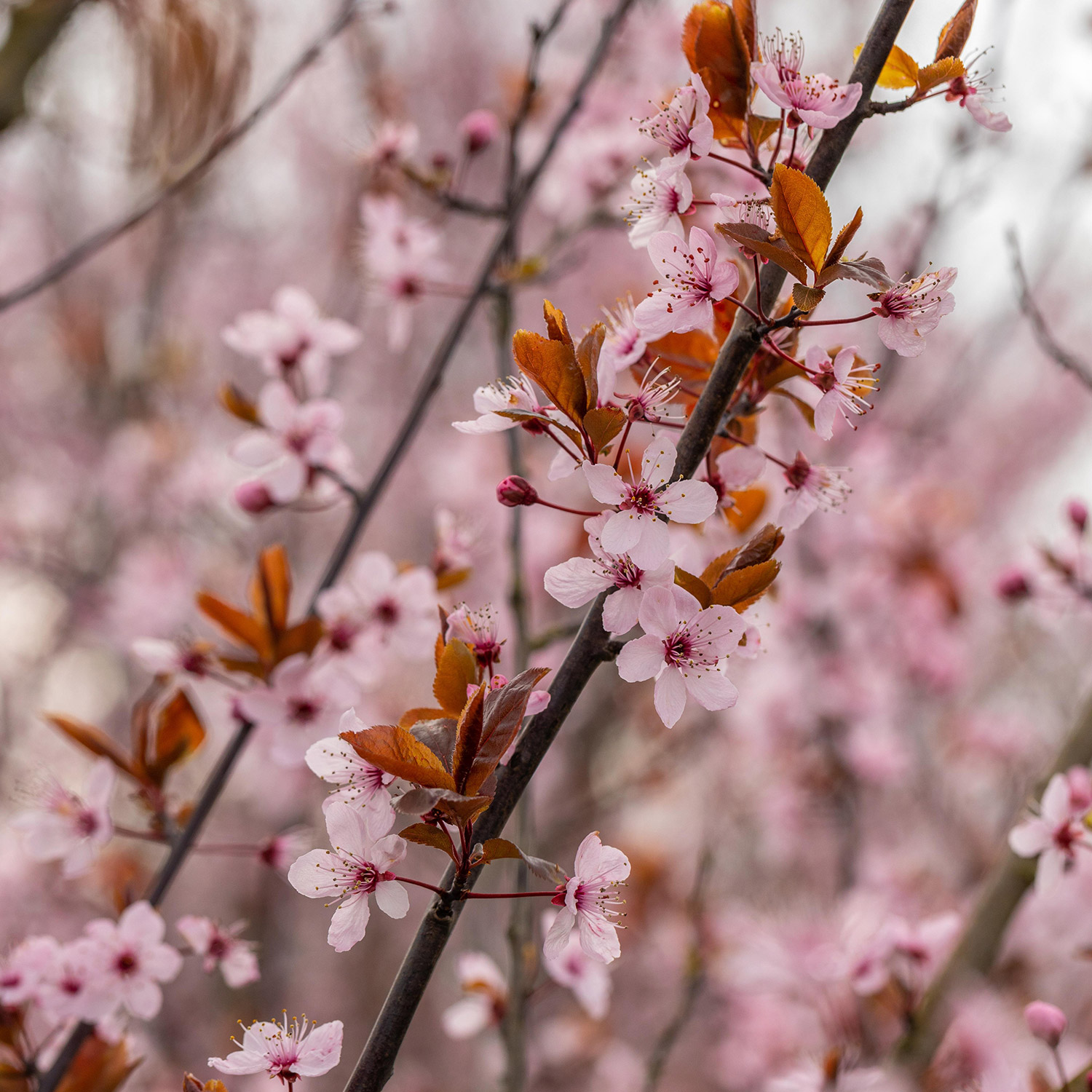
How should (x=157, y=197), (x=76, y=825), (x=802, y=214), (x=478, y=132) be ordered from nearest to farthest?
(x=802, y=214)
(x=76, y=825)
(x=157, y=197)
(x=478, y=132)

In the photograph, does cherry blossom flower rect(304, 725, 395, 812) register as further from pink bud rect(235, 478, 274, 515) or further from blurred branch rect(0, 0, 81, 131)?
blurred branch rect(0, 0, 81, 131)

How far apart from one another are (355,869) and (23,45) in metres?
1.34

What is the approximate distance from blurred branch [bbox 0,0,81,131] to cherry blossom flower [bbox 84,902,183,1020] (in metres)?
1.15

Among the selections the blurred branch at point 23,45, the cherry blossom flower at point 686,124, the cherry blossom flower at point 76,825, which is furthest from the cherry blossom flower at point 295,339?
the cherry blossom flower at point 686,124

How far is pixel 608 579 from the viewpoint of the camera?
687 mm

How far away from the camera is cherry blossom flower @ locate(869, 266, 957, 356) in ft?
2.18

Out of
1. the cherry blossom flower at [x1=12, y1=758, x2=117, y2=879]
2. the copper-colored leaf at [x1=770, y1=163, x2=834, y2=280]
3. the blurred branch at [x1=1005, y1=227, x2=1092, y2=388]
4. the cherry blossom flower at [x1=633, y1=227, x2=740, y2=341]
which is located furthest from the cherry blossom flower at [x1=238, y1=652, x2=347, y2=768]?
the blurred branch at [x1=1005, y1=227, x2=1092, y2=388]

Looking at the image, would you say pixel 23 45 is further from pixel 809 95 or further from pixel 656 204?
pixel 809 95

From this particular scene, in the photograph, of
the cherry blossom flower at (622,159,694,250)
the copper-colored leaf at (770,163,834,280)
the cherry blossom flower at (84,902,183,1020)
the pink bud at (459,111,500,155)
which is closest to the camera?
the copper-colored leaf at (770,163,834,280)

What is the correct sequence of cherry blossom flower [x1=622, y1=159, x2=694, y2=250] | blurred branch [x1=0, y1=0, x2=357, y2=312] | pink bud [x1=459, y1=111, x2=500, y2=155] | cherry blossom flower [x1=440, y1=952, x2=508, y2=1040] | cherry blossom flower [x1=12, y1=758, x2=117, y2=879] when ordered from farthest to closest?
pink bud [x1=459, y1=111, x2=500, y2=155] < cherry blossom flower [x1=440, y1=952, x2=508, y2=1040] < blurred branch [x1=0, y1=0, x2=357, y2=312] < cherry blossom flower [x1=12, y1=758, x2=117, y2=879] < cherry blossom flower [x1=622, y1=159, x2=694, y2=250]

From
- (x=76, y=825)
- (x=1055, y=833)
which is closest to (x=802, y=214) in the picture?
(x=1055, y=833)

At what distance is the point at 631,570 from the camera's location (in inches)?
26.9

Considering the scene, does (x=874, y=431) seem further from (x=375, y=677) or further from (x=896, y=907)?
(x=375, y=677)

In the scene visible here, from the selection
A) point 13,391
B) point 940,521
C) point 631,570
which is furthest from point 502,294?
point 13,391
